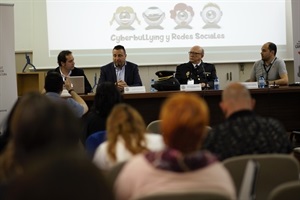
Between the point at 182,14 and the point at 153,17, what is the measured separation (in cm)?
45

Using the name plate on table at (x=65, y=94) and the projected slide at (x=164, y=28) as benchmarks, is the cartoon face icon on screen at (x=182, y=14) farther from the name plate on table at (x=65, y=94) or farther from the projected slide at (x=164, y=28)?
the name plate on table at (x=65, y=94)

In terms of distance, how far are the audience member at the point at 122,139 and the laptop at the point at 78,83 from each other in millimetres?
3707

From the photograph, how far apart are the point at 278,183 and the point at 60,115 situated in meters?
1.57

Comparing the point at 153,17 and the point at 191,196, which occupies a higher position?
the point at 153,17

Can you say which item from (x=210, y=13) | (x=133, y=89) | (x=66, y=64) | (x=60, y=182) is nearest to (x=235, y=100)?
(x=60, y=182)

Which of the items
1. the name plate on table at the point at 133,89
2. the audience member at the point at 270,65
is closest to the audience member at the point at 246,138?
the name plate on table at the point at 133,89

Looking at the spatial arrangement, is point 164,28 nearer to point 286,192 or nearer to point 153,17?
point 153,17

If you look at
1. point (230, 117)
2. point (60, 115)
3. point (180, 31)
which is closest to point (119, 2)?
point (180, 31)

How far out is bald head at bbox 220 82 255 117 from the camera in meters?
2.85

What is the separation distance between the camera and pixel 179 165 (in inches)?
74.2

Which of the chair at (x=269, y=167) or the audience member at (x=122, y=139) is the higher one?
the audience member at (x=122, y=139)

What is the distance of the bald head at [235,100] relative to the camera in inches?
112

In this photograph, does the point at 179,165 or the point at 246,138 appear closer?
the point at 179,165

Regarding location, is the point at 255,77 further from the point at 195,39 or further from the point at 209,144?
the point at 209,144
